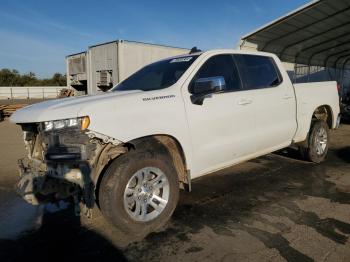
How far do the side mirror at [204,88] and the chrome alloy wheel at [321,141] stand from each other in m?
3.32

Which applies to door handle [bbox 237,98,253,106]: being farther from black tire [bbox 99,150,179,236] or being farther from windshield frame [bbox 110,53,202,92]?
black tire [bbox 99,150,179,236]

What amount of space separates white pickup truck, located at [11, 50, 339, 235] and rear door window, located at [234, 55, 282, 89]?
0.07 feet

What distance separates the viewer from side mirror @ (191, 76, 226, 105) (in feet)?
13.3

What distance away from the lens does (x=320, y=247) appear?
11.2 ft

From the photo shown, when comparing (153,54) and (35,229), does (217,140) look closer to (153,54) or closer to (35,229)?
(35,229)

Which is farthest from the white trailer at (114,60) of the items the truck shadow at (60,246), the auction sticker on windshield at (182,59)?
the truck shadow at (60,246)

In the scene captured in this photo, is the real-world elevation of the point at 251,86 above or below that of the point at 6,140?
above

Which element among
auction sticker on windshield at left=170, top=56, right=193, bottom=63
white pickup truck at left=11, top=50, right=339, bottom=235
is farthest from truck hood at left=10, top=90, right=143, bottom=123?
auction sticker on windshield at left=170, top=56, right=193, bottom=63

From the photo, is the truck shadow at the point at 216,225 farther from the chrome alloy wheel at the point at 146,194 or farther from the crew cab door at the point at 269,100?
the crew cab door at the point at 269,100

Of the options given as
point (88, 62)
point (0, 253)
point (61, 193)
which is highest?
point (88, 62)

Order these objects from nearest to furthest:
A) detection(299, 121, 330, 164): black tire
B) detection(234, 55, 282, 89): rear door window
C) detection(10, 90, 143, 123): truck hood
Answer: detection(10, 90, 143, 123): truck hood → detection(234, 55, 282, 89): rear door window → detection(299, 121, 330, 164): black tire

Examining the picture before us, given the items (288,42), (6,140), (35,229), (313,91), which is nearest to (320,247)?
(35,229)

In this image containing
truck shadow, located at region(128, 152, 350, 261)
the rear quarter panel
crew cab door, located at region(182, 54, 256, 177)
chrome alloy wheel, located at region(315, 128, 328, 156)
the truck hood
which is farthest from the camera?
chrome alloy wheel, located at region(315, 128, 328, 156)

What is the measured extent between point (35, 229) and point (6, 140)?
7.84 m
